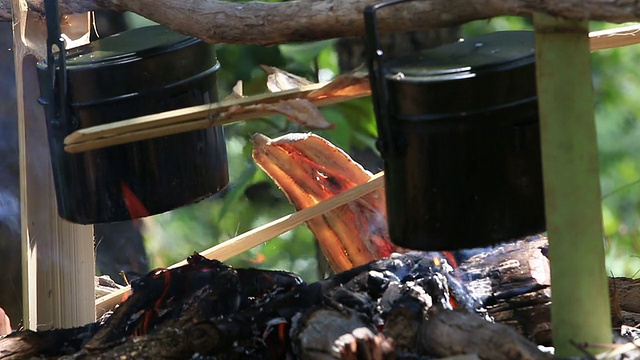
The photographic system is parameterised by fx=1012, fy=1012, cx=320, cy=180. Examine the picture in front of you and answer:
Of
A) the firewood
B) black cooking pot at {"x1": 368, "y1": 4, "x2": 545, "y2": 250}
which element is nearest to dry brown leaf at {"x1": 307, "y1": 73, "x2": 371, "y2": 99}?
black cooking pot at {"x1": 368, "y1": 4, "x2": 545, "y2": 250}

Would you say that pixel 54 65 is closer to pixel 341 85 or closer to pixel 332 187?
pixel 341 85

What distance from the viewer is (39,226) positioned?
312 centimetres

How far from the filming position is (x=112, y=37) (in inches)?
121

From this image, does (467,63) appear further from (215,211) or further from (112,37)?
(215,211)

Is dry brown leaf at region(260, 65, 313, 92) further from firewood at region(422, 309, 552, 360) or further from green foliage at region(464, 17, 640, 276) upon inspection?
green foliage at region(464, 17, 640, 276)

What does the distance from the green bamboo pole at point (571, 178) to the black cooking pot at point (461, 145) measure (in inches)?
7.3

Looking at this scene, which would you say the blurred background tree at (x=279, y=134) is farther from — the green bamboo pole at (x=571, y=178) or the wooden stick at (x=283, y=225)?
the green bamboo pole at (x=571, y=178)

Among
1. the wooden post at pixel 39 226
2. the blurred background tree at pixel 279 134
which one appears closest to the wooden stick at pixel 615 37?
the wooden post at pixel 39 226

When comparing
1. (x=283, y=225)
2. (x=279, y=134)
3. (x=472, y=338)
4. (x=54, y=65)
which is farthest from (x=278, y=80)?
(x=279, y=134)

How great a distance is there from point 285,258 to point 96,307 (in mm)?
2962

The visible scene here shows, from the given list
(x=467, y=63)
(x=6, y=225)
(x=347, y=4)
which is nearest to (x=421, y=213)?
(x=467, y=63)

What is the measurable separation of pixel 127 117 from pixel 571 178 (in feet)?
4.12

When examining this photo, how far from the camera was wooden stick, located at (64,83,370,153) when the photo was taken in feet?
7.54

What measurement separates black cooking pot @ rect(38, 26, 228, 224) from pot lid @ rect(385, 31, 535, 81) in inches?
26.4
